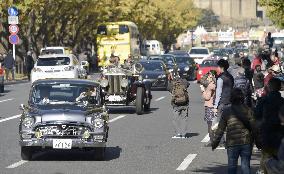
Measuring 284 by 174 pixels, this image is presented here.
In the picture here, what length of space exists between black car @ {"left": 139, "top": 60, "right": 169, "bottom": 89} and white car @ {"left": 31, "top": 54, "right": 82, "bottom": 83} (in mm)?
4957

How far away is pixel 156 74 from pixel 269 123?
33.2 m

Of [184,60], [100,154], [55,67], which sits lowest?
[184,60]

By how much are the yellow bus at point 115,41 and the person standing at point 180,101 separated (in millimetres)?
45049

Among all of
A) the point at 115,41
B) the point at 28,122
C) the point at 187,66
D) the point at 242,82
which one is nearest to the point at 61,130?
the point at 28,122

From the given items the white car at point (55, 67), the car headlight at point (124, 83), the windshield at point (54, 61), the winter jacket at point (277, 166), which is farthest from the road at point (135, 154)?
the windshield at point (54, 61)

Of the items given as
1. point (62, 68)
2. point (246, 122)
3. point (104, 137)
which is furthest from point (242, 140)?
point (62, 68)

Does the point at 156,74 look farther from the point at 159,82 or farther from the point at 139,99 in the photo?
the point at 139,99

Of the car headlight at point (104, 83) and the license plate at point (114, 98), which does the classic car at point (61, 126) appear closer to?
the car headlight at point (104, 83)

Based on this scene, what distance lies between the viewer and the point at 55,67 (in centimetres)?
4153

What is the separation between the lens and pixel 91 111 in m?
18.5

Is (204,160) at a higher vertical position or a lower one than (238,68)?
lower

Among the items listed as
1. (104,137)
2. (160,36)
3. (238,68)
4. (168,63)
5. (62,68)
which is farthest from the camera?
(160,36)

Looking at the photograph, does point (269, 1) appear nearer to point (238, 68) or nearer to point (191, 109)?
point (191, 109)

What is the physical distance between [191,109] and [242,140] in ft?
68.4
